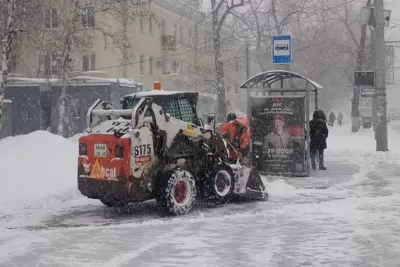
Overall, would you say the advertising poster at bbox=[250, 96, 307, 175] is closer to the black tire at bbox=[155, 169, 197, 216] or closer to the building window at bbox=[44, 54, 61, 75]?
the black tire at bbox=[155, 169, 197, 216]

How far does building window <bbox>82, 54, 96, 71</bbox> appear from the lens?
35000 mm

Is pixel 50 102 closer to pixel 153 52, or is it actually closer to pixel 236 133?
pixel 153 52

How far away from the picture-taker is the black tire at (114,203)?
389 inches

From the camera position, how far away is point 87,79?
1222 inches

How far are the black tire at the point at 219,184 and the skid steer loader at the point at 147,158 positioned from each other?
2 cm

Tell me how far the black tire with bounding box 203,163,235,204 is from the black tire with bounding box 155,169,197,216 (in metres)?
0.71


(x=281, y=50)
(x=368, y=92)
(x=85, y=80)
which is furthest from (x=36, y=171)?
(x=85, y=80)

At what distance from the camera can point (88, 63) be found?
3519 centimetres

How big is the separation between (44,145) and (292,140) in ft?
20.6

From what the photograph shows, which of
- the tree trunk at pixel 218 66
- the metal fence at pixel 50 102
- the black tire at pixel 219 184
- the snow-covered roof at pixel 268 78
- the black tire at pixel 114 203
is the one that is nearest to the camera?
the black tire at pixel 114 203

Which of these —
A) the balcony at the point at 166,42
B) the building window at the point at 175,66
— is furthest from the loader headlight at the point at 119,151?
the building window at the point at 175,66

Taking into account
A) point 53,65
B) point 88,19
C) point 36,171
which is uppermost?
point 88,19

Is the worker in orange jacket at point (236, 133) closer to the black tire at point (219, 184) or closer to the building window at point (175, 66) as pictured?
the black tire at point (219, 184)

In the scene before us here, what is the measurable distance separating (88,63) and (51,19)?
10807 mm
